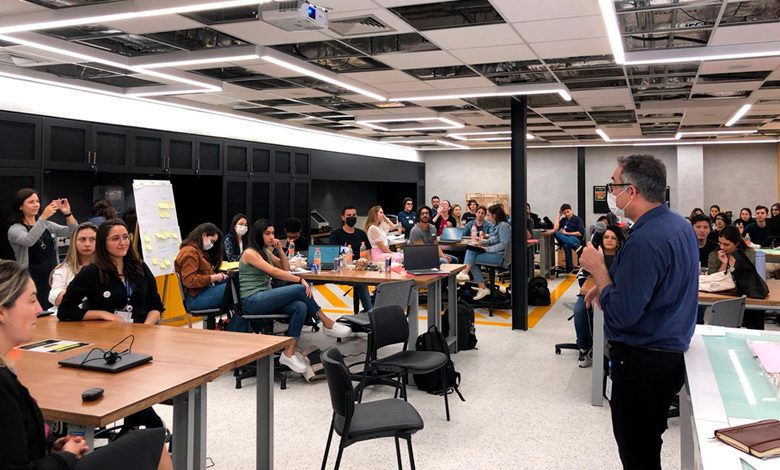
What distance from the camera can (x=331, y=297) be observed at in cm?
989

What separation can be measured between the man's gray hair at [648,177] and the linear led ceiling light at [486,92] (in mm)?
5186

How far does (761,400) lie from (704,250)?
209 inches

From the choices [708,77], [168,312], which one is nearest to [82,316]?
[168,312]

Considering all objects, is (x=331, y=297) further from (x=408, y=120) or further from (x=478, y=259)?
(x=408, y=120)

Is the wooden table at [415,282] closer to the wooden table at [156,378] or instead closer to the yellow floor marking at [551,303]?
the yellow floor marking at [551,303]

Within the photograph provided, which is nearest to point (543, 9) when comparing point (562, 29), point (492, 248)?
point (562, 29)

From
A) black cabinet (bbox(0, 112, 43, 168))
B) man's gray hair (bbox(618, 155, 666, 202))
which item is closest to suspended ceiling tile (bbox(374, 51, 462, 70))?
man's gray hair (bbox(618, 155, 666, 202))

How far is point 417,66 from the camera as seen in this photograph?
6.56m

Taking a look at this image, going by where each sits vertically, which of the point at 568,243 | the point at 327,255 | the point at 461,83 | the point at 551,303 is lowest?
the point at 551,303

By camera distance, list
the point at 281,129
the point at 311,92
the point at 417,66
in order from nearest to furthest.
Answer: the point at 417,66 → the point at 311,92 → the point at 281,129

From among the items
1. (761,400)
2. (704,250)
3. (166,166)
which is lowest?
(761,400)

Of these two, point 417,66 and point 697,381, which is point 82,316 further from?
point 417,66

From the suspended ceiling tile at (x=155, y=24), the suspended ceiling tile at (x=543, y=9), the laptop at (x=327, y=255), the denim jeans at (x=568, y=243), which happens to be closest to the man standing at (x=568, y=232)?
the denim jeans at (x=568, y=243)

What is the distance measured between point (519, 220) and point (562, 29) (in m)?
2.97
